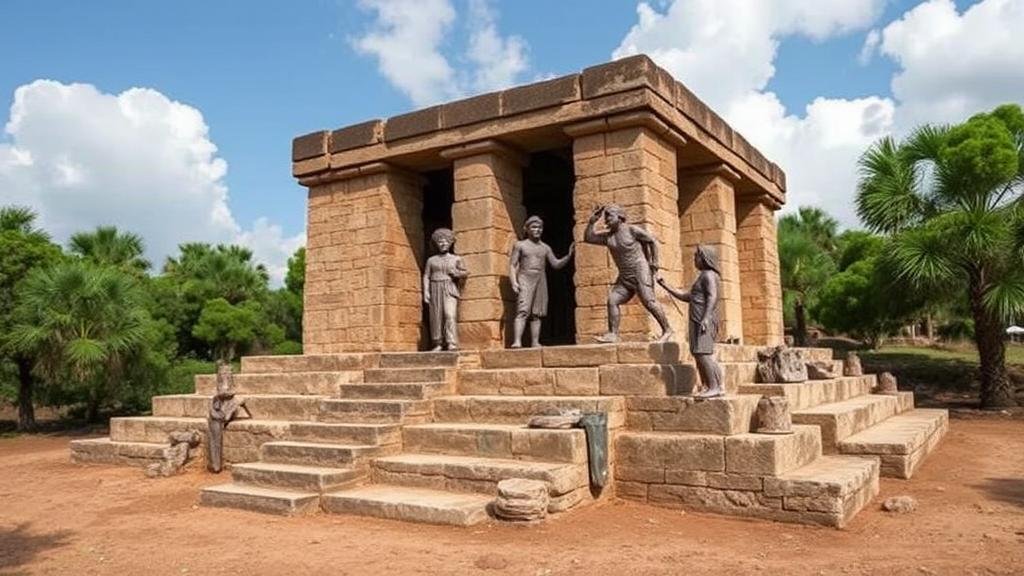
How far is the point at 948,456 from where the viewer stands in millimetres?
9219

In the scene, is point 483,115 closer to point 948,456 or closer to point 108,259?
point 948,456

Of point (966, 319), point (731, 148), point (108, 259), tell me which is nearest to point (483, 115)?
point (731, 148)

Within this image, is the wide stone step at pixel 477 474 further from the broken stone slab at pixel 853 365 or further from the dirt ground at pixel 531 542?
the broken stone slab at pixel 853 365

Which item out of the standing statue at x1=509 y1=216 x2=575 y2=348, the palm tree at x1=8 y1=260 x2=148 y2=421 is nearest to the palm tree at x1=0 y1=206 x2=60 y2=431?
the palm tree at x1=8 y1=260 x2=148 y2=421

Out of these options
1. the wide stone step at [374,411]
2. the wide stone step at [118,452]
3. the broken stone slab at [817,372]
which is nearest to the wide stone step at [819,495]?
the broken stone slab at [817,372]

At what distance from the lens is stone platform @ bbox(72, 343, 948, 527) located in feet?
19.7

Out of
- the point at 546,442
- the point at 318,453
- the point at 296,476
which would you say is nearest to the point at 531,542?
the point at 546,442

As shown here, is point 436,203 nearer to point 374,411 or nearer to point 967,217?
point 374,411

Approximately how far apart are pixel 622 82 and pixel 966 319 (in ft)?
50.7

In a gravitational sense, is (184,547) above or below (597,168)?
below

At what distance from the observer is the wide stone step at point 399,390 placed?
7730 millimetres

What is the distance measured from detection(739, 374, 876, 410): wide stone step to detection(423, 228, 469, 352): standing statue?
354cm

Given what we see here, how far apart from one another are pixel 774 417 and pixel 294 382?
5.68 meters

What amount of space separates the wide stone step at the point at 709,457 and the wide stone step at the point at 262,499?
2683 mm
